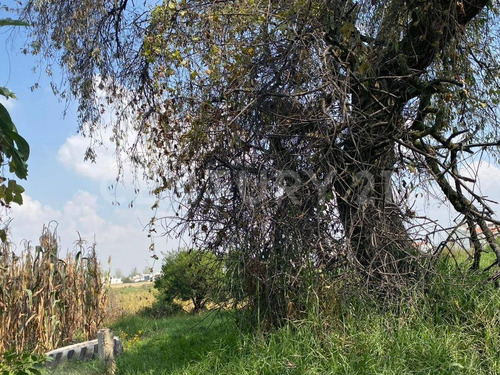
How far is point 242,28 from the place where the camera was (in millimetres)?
6340

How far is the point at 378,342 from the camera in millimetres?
4707

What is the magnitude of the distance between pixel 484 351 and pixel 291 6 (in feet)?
13.6

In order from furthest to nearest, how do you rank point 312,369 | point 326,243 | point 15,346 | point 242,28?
point 15,346 → point 242,28 → point 326,243 → point 312,369

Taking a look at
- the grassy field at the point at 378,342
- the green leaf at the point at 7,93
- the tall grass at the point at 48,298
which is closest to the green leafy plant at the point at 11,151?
the green leaf at the point at 7,93

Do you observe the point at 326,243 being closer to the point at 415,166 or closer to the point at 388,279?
the point at 388,279

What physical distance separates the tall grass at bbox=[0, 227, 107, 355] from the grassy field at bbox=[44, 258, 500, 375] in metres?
3.60

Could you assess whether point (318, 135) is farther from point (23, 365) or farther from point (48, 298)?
point (48, 298)

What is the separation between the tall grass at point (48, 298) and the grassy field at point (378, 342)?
360 centimetres

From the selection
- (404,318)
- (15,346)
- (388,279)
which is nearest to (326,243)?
(388,279)

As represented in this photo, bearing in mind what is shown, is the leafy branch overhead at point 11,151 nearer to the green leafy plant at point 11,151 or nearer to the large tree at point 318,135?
the green leafy plant at point 11,151

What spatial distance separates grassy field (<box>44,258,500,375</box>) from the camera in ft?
14.9

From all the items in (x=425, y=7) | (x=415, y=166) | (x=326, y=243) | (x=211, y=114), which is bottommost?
(x=326, y=243)

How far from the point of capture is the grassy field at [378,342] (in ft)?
14.9

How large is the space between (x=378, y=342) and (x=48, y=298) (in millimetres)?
6722
